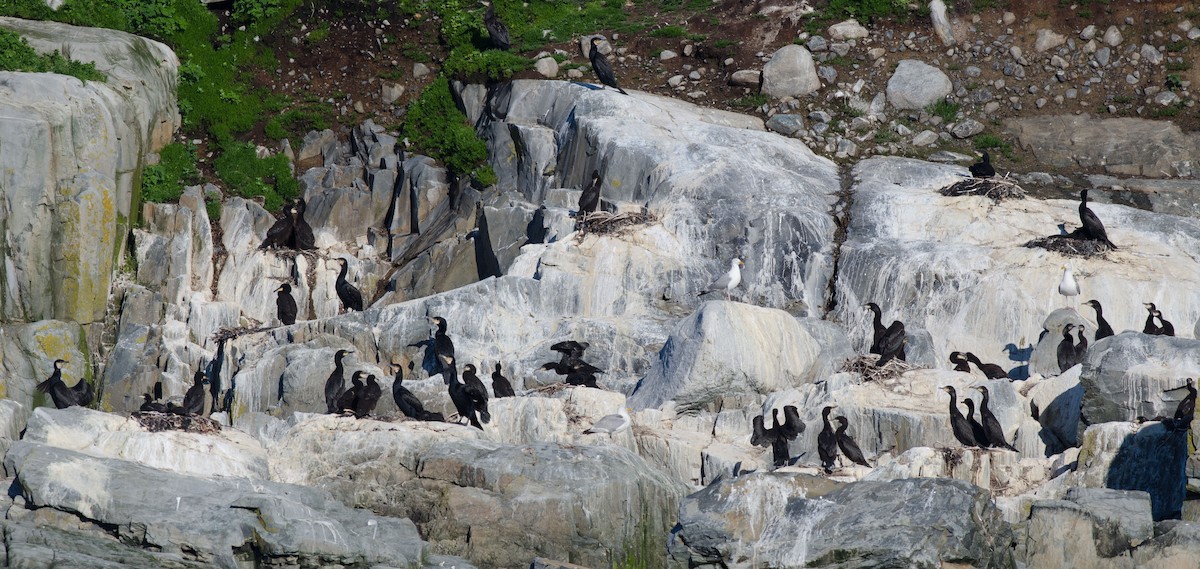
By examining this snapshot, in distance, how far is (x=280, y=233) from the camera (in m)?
28.0

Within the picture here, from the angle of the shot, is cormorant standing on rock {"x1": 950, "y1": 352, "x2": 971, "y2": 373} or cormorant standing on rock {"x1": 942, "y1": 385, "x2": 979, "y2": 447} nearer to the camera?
cormorant standing on rock {"x1": 942, "y1": 385, "x2": 979, "y2": 447}

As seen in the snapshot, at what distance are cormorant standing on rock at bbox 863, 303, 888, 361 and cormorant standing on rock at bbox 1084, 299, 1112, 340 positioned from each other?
2196 millimetres

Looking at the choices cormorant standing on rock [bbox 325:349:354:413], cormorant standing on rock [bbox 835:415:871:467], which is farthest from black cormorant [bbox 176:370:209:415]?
cormorant standing on rock [bbox 835:415:871:467]

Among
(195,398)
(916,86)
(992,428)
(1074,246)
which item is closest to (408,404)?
(195,398)

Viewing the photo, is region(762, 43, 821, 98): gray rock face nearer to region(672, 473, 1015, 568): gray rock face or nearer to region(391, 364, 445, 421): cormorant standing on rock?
region(391, 364, 445, 421): cormorant standing on rock

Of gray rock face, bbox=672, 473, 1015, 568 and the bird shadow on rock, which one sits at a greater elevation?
the bird shadow on rock

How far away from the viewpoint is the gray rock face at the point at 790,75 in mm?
30844

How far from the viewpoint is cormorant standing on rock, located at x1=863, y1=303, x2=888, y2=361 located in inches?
894

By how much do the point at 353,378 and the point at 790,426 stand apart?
5732mm

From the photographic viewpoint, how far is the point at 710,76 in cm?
3173

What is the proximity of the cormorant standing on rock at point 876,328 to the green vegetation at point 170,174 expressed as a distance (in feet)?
40.4

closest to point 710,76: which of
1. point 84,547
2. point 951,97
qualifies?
point 951,97

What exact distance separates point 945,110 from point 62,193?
15.6 meters

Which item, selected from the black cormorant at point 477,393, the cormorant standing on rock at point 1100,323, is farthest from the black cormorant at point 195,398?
the cormorant standing on rock at point 1100,323
